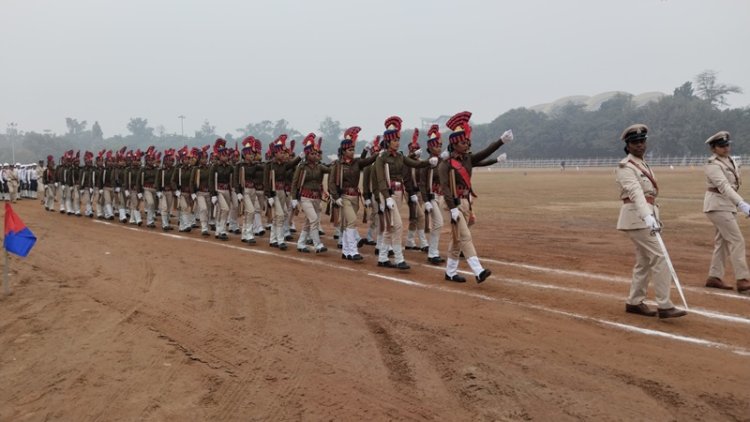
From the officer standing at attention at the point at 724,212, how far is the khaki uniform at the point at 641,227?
1838 millimetres

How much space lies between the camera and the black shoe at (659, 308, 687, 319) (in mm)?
5903

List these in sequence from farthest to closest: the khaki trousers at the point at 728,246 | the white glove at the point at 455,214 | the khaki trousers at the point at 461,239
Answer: the white glove at the point at 455,214
the khaki trousers at the point at 461,239
the khaki trousers at the point at 728,246

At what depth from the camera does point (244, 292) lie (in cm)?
789

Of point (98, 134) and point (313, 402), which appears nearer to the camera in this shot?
point (313, 402)

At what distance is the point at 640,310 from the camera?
20.7 ft

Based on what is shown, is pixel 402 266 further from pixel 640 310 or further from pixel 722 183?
pixel 722 183

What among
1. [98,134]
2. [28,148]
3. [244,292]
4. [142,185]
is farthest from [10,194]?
[98,134]

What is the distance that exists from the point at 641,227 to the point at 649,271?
55 cm

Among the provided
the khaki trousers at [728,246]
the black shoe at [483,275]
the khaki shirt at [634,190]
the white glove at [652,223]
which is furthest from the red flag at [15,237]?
the khaki trousers at [728,246]

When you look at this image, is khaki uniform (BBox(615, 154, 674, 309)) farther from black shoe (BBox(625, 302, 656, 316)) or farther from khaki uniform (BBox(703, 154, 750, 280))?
khaki uniform (BBox(703, 154, 750, 280))

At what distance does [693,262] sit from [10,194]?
30741 millimetres

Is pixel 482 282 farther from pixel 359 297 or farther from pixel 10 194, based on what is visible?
pixel 10 194

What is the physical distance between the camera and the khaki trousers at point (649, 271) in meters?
5.99

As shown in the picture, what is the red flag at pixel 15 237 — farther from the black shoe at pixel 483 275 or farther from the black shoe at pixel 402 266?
the black shoe at pixel 483 275
